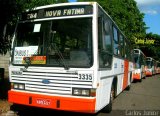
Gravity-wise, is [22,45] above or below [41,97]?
above

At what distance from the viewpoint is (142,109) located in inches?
446

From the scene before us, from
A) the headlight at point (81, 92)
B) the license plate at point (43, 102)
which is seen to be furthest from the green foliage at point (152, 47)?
the headlight at point (81, 92)

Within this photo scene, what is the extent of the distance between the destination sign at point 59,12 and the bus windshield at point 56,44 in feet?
0.57

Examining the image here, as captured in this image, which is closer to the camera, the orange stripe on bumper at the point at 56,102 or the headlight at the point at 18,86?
the orange stripe on bumper at the point at 56,102

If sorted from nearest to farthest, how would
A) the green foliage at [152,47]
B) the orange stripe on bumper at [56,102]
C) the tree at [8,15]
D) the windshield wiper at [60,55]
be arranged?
the orange stripe on bumper at [56,102]
the windshield wiper at [60,55]
the tree at [8,15]
the green foliage at [152,47]

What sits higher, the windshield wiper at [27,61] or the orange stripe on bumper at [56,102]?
the windshield wiper at [27,61]

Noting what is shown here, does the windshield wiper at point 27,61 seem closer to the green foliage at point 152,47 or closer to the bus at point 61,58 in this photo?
the bus at point 61,58

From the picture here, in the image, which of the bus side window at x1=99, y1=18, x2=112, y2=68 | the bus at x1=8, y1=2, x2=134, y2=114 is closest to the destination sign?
the bus at x1=8, y1=2, x2=134, y2=114

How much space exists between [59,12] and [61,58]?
1.24 m

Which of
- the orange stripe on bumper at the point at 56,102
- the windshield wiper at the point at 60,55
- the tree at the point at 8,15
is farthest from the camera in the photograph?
the tree at the point at 8,15

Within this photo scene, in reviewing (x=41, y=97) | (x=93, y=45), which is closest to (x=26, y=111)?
(x=41, y=97)

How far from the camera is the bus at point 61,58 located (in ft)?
26.3

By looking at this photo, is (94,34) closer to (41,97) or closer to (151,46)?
(41,97)

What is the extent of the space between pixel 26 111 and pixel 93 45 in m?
3.25
